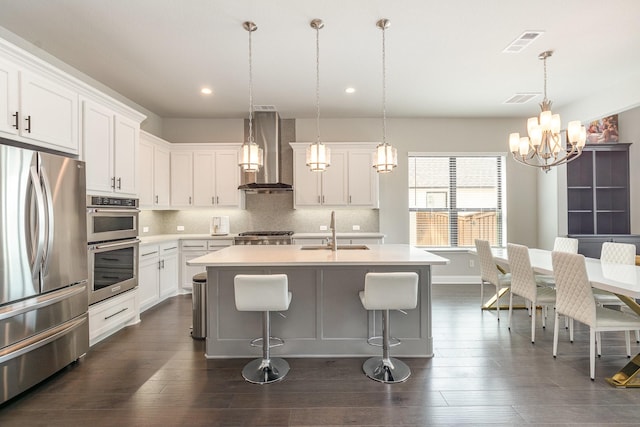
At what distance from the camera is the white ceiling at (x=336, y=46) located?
270 cm

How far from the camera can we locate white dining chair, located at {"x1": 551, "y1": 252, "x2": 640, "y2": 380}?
7.98 feet

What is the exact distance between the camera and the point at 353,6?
2658mm

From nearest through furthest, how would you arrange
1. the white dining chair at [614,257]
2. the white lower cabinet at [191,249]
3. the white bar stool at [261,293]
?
1. the white bar stool at [261,293]
2. the white dining chair at [614,257]
3. the white lower cabinet at [191,249]

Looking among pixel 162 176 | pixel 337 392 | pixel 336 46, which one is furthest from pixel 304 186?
pixel 337 392

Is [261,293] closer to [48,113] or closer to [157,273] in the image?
[48,113]

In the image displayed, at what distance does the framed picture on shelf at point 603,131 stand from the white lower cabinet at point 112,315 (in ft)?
25.6

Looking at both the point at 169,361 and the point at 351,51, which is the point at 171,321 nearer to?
the point at 169,361

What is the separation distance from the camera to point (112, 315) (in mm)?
3279

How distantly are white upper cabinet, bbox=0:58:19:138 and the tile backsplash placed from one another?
3522mm

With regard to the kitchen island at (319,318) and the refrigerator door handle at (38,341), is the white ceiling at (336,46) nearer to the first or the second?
the kitchen island at (319,318)

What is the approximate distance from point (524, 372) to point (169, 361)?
300 centimetres

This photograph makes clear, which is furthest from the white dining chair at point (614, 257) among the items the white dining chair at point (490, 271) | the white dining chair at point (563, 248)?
the white dining chair at point (490, 271)

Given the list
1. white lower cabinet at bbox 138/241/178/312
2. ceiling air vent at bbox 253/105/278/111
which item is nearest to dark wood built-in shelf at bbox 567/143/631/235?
→ ceiling air vent at bbox 253/105/278/111

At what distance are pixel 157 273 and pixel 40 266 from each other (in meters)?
2.17
